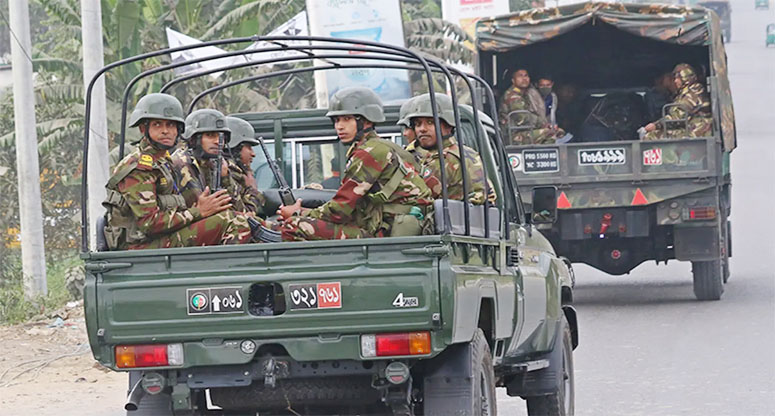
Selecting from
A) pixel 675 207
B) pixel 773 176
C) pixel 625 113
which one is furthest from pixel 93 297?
pixel 773 176

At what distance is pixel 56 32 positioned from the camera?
2956cm

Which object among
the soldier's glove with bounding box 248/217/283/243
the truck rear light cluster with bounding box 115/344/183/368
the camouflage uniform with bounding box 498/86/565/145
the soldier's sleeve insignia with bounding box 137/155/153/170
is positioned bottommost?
the truck rear light cluster with bounding box 115/344/183/368

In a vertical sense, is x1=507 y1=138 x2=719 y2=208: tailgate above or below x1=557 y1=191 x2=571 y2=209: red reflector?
above

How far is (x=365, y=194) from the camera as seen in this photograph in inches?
261

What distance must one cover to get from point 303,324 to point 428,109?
172cm

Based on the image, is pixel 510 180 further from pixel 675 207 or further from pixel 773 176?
pixel 773 176

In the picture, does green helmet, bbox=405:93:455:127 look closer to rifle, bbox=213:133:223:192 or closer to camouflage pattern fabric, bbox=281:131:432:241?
camouflage pattern fabric, bbox=281:131:432:241

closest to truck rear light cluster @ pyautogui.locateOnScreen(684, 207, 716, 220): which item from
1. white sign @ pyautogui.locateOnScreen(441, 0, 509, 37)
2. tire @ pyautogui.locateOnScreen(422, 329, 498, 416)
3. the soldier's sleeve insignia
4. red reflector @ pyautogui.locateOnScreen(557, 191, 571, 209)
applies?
red reflector @ pyautogui.locateOnScreen(557, 191, 571, 209)

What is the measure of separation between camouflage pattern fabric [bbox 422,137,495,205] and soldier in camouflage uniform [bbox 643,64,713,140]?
9.02 metres

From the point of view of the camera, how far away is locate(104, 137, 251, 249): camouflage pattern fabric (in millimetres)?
6676

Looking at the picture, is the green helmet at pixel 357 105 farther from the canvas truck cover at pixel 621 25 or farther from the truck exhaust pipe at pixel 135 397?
the canvas truck cover at pixel 621 25

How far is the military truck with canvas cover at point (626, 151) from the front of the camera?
15.0 metres

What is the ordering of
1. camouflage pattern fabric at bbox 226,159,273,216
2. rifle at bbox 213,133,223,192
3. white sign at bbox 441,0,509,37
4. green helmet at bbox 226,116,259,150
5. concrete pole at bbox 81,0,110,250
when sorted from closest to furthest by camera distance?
rifle at bbox 213,133,223,192 → camouflage pattern fabric at bbox 226,159,273,216 → green helmet at bbox 226,116,259,150 → concrete pole at bbox 81,0,110,250 → white sign at bbox 441,0,509,37

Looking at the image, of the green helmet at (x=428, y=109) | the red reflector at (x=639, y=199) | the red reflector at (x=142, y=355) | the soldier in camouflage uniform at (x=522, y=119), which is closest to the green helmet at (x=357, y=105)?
the green helmet at (x=428, y=109)
